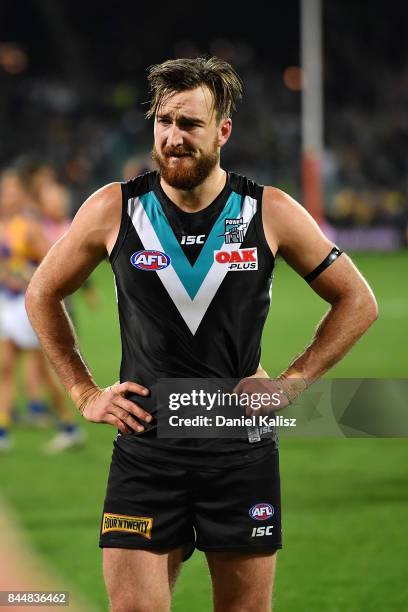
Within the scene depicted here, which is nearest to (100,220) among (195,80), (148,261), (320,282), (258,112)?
(148,261)

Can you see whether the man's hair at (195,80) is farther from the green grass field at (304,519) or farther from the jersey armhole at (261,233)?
the green grass field at (304,519)

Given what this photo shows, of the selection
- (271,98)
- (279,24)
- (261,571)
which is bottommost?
(261,571)

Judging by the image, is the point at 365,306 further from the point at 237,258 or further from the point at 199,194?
the point at 199,194

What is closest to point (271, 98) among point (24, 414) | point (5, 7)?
point (5, 7)

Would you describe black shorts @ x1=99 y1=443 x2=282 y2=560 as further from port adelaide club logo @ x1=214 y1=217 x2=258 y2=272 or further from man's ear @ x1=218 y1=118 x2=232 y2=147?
man's ear @ x1=218 y1=118 x2=232 y2=147

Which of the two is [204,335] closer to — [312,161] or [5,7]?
[312,161]

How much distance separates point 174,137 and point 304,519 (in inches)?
178

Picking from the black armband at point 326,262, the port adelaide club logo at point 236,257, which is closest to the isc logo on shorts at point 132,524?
the port adelaide club logo at point 236,257

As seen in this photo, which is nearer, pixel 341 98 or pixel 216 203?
pixel 216 203

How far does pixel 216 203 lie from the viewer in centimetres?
386

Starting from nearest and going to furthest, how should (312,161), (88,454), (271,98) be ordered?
(88,454)
(312,161)
(271,98)

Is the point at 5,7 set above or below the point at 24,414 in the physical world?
above

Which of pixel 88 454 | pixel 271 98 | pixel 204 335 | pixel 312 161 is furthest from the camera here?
pixel 271 98

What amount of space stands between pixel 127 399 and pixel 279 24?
41.1m
